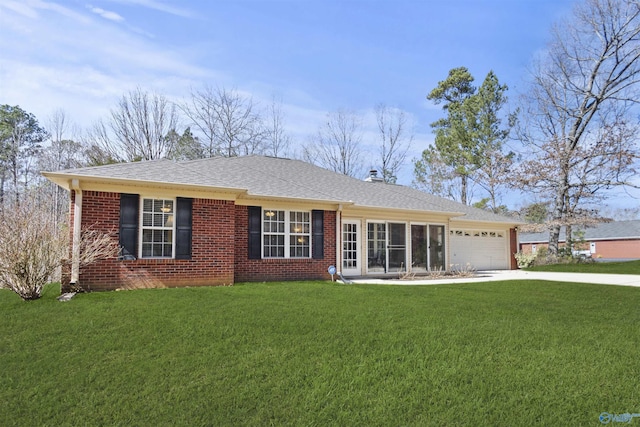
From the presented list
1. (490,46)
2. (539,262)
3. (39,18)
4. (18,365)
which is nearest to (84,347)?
(18,365)

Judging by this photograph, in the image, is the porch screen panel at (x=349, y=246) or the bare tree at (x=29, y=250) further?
the porch screen panel at (x=349, y=246)

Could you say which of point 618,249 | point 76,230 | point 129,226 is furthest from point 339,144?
point 618,249

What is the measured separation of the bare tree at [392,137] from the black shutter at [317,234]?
1893 cm

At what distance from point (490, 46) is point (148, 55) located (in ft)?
46.3

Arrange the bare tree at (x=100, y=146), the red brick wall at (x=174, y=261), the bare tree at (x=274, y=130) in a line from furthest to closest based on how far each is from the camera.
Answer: the bare tree at (x=274, y=130) → the bare tree at (x=100, y=146) → the red brick wall at (x=174, y=261)

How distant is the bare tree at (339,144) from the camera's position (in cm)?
2938

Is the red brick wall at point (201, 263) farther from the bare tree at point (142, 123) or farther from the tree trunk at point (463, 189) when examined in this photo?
the tree trunk at point (463, 189)

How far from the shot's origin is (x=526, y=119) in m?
25.9

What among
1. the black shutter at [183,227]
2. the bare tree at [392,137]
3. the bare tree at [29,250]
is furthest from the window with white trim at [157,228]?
the bare tree at [392,137]

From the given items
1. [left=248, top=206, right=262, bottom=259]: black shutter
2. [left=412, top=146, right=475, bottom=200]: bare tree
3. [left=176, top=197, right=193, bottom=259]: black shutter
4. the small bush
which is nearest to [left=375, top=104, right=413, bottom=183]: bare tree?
[left=412, top=146, right=475, bottom=200]: bare tree

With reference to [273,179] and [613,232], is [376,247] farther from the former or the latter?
[613,232]

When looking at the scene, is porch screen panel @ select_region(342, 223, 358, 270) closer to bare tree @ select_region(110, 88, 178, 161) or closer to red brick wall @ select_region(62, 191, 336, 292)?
red brick wall @ select_region(62, 191, 336, 292)

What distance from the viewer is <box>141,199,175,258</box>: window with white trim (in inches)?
372

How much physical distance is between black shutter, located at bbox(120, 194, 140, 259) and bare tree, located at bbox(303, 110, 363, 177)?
2081 centimetres
